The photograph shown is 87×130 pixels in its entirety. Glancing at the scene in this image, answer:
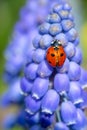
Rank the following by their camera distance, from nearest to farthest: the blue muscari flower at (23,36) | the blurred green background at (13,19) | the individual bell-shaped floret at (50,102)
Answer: the individual bell-shaped floret at (50,102) < the blue muscari flower at (23,36) < the blurred green background at (13,19)

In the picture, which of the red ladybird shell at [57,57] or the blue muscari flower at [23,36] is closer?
the red ladybird shell at [57,57]

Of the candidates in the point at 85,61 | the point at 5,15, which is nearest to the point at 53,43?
the point at 85,61

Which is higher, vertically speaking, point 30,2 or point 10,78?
point 30,2

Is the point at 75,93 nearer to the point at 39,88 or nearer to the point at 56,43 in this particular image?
the point at 39,88

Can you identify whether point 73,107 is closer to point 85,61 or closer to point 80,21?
point 85,61

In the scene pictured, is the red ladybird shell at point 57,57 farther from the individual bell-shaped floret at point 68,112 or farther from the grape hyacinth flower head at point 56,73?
the individual bell-shaped floret at point 68,112

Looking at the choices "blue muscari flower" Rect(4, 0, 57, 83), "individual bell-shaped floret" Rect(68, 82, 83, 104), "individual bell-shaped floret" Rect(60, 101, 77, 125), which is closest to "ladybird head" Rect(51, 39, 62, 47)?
"individual bell-shaped floret" Rect(68, 82, 83, 104)

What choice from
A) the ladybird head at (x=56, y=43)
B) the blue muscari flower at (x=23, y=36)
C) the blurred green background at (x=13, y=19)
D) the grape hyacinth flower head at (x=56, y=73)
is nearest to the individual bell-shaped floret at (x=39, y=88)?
the grape hyacinth flower head at (x=56, y=73)
